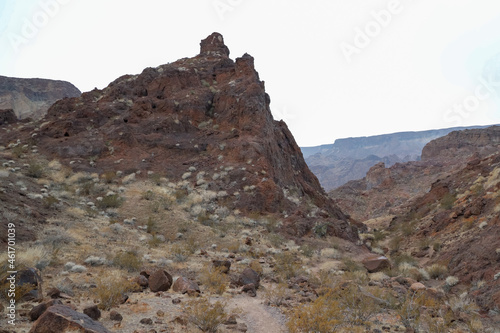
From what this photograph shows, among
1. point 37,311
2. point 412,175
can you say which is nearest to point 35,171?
point 37,311

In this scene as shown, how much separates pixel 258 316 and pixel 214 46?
3016 centimetres

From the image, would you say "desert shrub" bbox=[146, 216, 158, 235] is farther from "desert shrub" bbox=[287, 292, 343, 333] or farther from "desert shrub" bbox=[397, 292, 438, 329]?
"desert shrub" bbox=[397, 292, 438, 329]

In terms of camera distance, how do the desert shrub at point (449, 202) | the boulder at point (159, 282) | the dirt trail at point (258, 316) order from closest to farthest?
the dirt trail at point (258, 316), the boulder at point (159, 282), the desert shrub at point (449, 202)

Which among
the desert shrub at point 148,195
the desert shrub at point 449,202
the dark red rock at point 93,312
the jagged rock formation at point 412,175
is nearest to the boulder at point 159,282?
the dark red rock at point 93,312

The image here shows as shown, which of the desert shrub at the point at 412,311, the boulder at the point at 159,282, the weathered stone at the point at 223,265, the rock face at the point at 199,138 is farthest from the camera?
the rock face at the point at 199,138

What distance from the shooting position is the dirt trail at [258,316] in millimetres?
5059

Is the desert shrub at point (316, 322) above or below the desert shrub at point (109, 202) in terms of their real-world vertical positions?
below

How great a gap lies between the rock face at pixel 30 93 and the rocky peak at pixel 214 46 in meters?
55.1

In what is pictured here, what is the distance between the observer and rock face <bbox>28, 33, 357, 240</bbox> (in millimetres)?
16219

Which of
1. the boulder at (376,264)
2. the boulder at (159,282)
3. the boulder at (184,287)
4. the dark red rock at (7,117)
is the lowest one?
the boulder at (376,264)

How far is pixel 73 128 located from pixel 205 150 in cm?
965

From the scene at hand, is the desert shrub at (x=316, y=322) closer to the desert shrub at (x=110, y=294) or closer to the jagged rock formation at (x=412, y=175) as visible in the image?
the desert shrub at (x=110, y=294)

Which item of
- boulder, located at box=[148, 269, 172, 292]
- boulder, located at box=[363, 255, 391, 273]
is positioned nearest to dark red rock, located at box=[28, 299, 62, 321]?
boulder, located at box=[148, 269, 172, 292]

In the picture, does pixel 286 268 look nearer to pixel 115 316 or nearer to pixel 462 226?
pixel 115 316
